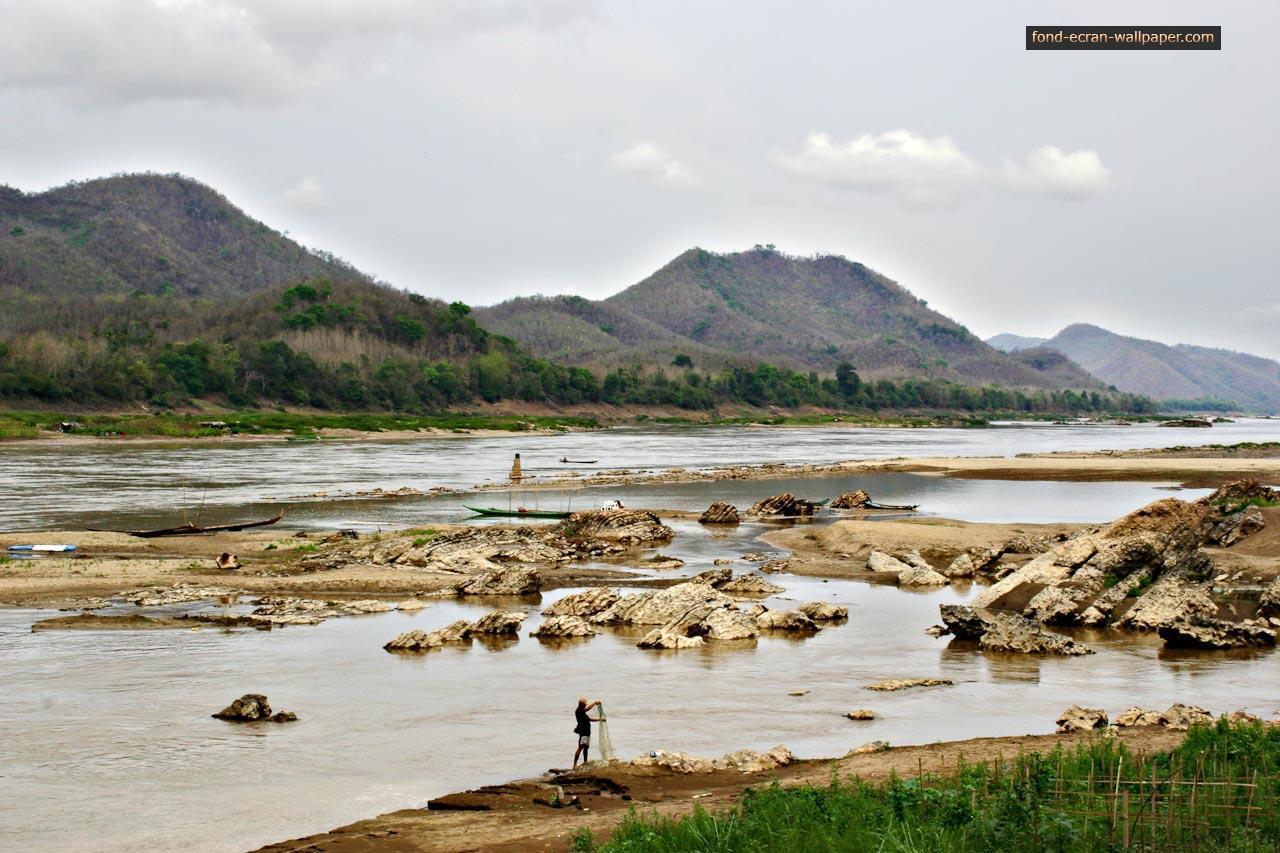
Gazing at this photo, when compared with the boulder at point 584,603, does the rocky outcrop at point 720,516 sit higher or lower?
higher

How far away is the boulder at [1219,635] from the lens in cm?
2272

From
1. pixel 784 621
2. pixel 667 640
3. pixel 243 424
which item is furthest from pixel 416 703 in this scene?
pixel 243 424

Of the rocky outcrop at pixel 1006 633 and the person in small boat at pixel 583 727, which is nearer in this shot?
the person in small boat at pixel 583 727

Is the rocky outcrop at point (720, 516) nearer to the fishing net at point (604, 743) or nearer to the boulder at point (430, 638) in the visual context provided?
the boulder at point (430, 638)

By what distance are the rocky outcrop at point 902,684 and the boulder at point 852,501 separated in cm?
3316

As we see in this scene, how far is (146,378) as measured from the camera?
130 metres

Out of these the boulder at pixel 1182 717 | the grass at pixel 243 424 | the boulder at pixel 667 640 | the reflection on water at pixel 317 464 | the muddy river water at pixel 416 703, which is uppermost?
the grass at pixel 243 424

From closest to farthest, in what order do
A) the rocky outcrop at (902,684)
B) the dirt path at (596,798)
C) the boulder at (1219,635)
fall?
the dirt path at (596,798) → the rocky outcrop at (902,684) → the boulder at (1219,635)

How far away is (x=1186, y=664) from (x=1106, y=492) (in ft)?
145

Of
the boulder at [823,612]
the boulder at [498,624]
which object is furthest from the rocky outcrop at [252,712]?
the boulder at [823,612]

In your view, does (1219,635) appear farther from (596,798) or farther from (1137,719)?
(596,798)

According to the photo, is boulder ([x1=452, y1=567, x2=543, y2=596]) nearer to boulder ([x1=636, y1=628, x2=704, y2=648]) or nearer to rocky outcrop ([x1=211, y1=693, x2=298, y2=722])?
boulder ([x1=636, y1=628, x2=704, y2=648])

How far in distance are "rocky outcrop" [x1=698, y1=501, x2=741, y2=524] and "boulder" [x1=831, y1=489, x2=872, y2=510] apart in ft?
23.7

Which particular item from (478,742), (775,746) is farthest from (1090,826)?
(478,742)
